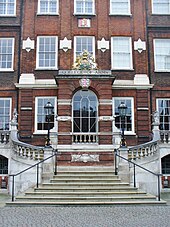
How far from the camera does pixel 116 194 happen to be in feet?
44.1

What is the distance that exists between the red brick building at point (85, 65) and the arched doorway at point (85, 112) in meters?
0.05

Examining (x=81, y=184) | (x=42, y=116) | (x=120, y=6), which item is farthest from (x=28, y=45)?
(x=81, y=184)

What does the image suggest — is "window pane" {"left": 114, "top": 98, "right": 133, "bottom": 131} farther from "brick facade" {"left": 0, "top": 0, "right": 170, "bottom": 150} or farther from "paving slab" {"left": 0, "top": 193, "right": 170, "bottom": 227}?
"paving slab" {"left": 0, "top": 193, "right": 170, "bottom": 227}

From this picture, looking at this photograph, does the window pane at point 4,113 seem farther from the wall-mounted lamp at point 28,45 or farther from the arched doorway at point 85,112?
the arched doorway at point 85,112

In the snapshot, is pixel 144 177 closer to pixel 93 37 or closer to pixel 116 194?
pixel 116 194

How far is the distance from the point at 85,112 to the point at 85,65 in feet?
9.31

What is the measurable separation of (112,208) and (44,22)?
47.0 ft

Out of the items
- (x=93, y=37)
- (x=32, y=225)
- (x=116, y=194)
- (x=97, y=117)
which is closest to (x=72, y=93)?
(x=97, y=117)

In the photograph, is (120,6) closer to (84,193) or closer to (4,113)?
(4,113)

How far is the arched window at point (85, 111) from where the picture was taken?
20000mm

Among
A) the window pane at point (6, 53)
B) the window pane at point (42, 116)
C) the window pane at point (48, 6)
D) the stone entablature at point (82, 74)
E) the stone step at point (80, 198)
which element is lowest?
the stone step at point (80, 198)

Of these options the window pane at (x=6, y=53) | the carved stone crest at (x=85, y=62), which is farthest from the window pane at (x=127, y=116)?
the window pane at (x=6, y=53)

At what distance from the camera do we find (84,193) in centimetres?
1332

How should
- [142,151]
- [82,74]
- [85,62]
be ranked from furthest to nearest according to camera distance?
[85,62], [82,74], [142,151]
